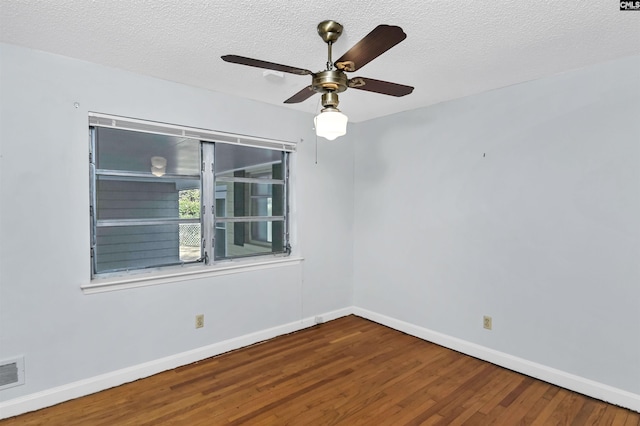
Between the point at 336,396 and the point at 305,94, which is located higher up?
the point at 305,94

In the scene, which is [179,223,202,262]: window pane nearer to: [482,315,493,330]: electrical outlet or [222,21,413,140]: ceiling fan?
[222,21,413,140]: ceiling fan

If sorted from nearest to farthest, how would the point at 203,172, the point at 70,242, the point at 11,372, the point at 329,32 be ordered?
the point at 329,32
the point at 11,372
the point at 70,242
the point at 203,172

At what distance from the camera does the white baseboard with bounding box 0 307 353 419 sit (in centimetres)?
221

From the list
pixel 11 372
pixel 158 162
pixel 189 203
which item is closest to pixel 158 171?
pixel 158 162

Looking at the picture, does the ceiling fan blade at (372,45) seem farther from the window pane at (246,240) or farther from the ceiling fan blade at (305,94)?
the window pane at (246,240)

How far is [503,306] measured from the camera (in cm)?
292

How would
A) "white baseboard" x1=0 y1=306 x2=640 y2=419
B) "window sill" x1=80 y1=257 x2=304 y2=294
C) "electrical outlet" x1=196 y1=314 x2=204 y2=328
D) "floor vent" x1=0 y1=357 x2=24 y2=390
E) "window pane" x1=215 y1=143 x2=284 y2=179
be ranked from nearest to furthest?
"floor vent" x1=0 y1=357 x2=24 y2=390
"white baseboard" x1=0 y1=306 x2=640 y2=419
"window sill" x1=80 y1=257 x2=304 y2=294
"electrical outlet" x1=196 y1=314 x2=204 y2=328
"window pane" x1=215 y1=143 x2=284 y2=179

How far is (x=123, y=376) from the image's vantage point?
2.57m

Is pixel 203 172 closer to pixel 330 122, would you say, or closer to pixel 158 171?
pixel 158 171

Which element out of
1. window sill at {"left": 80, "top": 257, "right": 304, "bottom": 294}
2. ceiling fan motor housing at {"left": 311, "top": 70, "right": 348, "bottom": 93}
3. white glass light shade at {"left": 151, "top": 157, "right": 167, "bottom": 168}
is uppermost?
ceiling fan motor housing at {"left": 311, "top": 70, "right": 348, "bottom": 93}

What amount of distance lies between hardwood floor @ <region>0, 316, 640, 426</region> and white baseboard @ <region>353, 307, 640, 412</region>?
0.06 m

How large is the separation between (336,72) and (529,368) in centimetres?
277

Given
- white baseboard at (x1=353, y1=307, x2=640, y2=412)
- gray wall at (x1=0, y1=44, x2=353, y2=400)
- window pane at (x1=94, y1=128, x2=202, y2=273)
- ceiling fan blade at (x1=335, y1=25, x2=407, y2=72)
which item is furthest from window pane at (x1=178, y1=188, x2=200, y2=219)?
white baseboard at (x1=353, y1=307, x2=640, y2=412)

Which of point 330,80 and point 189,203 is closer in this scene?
point 330,80
